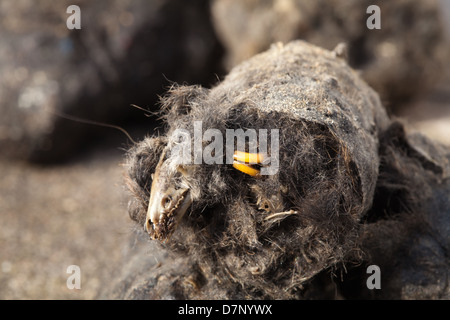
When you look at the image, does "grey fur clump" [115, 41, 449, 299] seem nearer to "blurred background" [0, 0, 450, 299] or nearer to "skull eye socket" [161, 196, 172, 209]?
"skull eye socket" [161, 196, 172, 209]

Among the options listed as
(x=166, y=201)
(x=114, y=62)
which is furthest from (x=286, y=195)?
(x=114, y=62)

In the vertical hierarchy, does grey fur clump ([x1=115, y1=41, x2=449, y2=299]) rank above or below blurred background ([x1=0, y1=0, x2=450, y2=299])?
below

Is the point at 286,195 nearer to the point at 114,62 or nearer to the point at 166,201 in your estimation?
the point at 166,201

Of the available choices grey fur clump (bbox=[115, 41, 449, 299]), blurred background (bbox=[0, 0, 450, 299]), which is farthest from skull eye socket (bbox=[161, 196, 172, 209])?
blurred background (bbox=[0, 0, 450, 299])

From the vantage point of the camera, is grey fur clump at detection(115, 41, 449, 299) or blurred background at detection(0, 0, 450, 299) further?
blurred background at detection(0, 0, 450, 299)

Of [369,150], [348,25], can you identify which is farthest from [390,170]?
[348,25]

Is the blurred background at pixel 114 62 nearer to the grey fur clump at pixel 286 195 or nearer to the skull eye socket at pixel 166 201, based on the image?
the grey fur clump at pixel 286 195

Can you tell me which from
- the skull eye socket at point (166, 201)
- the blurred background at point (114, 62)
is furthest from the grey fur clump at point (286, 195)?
the blurred background at point (114, 62)
